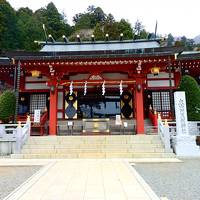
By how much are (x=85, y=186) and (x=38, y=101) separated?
12.6 metres

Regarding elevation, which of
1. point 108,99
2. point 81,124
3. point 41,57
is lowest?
point 81,124

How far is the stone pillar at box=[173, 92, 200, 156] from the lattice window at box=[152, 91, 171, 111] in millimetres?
5549

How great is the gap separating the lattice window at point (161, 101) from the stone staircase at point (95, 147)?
4.67 metres

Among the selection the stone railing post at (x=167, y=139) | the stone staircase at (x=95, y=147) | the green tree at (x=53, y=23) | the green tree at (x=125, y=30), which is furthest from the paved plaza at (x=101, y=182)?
the green tree at (x=53, y=23)

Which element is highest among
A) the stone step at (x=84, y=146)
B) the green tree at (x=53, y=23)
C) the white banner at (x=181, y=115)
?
the green tree at (x=53, y=23)

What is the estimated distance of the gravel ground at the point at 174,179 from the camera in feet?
18.3

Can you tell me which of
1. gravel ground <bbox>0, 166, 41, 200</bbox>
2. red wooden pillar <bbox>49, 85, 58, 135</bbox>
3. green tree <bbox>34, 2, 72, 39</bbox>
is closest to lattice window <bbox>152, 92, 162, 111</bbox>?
red wooden pillar <bbox>49, 85, 58, 135</bbox>

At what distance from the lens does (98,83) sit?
16.0 m

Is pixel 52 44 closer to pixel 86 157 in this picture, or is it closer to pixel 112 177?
pixel 86 157

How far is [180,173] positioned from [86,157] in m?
4.80

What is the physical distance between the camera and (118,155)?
11477 mm

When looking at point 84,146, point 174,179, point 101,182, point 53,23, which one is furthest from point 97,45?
point 53,23

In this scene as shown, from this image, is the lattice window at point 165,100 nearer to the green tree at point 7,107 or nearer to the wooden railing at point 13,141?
the wooden railing at point 13,141

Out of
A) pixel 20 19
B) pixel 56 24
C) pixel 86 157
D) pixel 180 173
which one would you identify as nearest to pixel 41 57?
pixel 86 157
